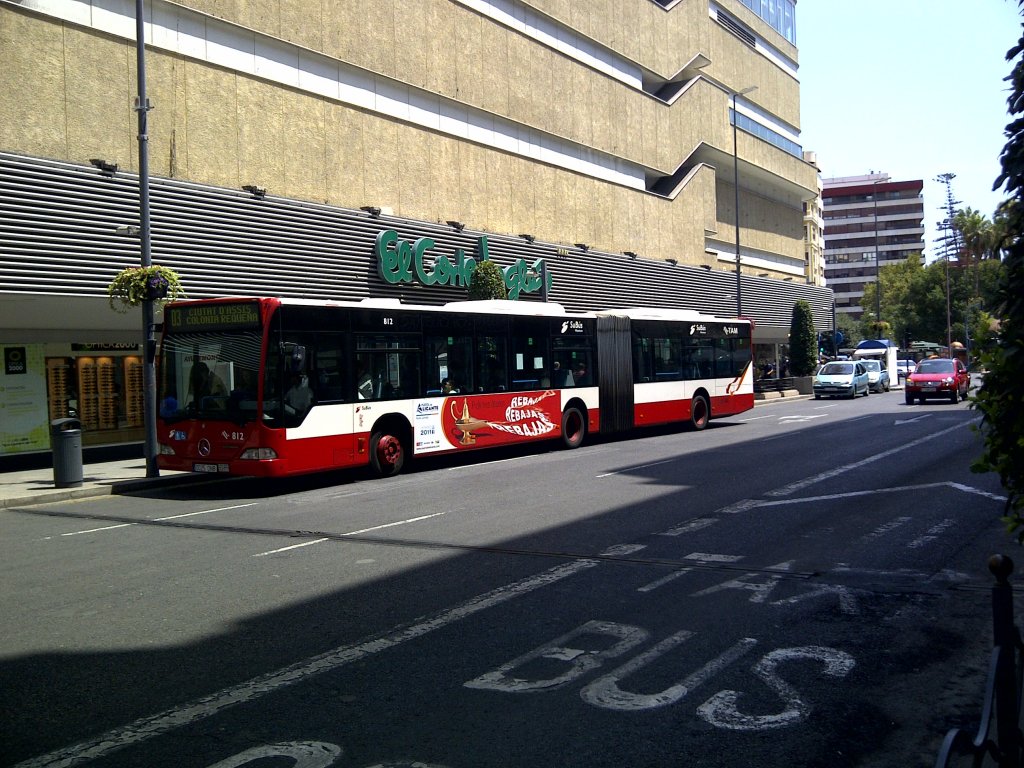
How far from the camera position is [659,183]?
47094mm

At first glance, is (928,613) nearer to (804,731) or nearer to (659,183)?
(804,731)

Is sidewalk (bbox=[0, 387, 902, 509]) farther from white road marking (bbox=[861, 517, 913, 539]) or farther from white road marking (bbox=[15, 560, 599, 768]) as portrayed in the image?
white road marking (bbox=[861, 517, 913, 539])

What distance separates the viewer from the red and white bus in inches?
612

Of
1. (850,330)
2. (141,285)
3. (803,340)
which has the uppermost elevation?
(850,330)

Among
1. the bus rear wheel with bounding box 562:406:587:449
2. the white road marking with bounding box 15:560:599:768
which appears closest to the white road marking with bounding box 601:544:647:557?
the white road marking with bounding box 15:560:599:768

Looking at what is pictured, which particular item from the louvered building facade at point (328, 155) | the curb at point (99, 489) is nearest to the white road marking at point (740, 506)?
the curb at point (99, 489)

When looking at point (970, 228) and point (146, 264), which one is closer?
point (146, 264)

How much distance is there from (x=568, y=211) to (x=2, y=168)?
2300 centimetres

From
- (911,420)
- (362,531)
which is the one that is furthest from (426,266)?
(362,531)

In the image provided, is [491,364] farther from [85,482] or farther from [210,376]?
[85,482]

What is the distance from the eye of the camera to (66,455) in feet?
53.3

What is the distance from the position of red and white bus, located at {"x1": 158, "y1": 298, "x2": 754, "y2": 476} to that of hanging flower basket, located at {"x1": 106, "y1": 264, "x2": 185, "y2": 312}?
1.03 m

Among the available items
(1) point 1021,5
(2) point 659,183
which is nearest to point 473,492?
(1) point 1021,5

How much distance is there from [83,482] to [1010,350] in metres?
16.3
